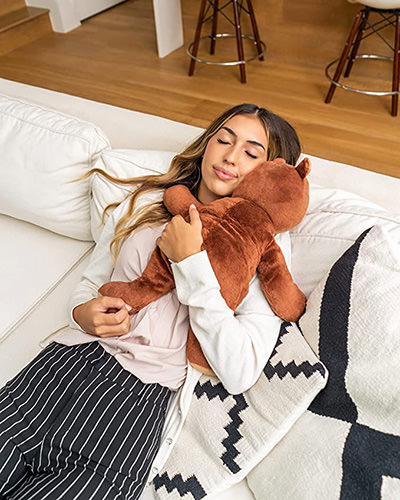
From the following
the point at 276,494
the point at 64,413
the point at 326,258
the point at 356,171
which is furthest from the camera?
the point at 356,171

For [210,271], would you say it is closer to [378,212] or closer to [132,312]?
[132,312]

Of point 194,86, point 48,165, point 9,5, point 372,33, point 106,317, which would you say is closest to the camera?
point 106,317

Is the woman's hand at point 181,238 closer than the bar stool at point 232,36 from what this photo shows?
Yes

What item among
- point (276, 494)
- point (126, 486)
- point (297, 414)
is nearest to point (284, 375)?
point (297, 414)

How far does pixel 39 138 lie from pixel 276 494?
118cm

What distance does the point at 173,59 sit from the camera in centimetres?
344

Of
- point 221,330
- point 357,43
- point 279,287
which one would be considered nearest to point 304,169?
point 279,287

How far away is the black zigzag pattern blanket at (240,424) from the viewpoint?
2.89ft

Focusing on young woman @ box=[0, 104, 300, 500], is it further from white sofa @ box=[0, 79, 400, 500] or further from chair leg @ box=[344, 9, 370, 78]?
chair leg @ box=[344, 9, 370, 78]

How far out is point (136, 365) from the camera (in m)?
1.04

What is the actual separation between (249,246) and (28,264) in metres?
0.78

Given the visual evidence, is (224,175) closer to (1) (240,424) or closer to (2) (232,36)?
(1) (240,424)

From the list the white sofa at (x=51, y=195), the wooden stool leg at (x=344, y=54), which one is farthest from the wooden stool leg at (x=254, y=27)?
the white sofa at (x=51, y=195)

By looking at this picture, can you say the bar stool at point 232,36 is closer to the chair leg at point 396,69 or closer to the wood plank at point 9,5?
the chair leg at point 396,69
